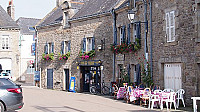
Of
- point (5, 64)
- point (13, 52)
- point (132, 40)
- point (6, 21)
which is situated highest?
point (6, 21)

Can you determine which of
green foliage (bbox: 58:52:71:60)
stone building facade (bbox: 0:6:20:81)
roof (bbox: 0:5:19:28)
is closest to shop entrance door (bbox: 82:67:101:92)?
green foliage (bbox: 58:52:71:60)

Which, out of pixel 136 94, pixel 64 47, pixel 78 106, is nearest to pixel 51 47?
pixel 64 47

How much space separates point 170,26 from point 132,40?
4038mm

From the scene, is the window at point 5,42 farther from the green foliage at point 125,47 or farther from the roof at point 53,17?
the green foliage at point 125,47

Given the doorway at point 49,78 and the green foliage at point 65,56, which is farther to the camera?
the doorway at point 49,78

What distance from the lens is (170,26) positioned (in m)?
15.5

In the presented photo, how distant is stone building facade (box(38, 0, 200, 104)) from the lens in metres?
14.2

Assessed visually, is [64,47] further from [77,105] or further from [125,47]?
[77,105]

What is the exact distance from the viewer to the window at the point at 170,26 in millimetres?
15297

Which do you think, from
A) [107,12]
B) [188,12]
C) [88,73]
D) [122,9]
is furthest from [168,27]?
[88,73]

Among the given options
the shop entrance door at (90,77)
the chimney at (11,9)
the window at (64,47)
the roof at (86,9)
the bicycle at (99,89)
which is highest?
the chimney at (11,9)

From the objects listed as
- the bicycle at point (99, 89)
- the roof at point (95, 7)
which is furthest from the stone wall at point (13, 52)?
the bicycle at point (99, 89)

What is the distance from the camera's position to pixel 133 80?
62.3 feet

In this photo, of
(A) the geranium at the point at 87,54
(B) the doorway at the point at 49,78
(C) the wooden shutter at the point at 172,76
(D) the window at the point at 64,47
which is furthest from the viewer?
(B) the doorway at the point at 49,78
